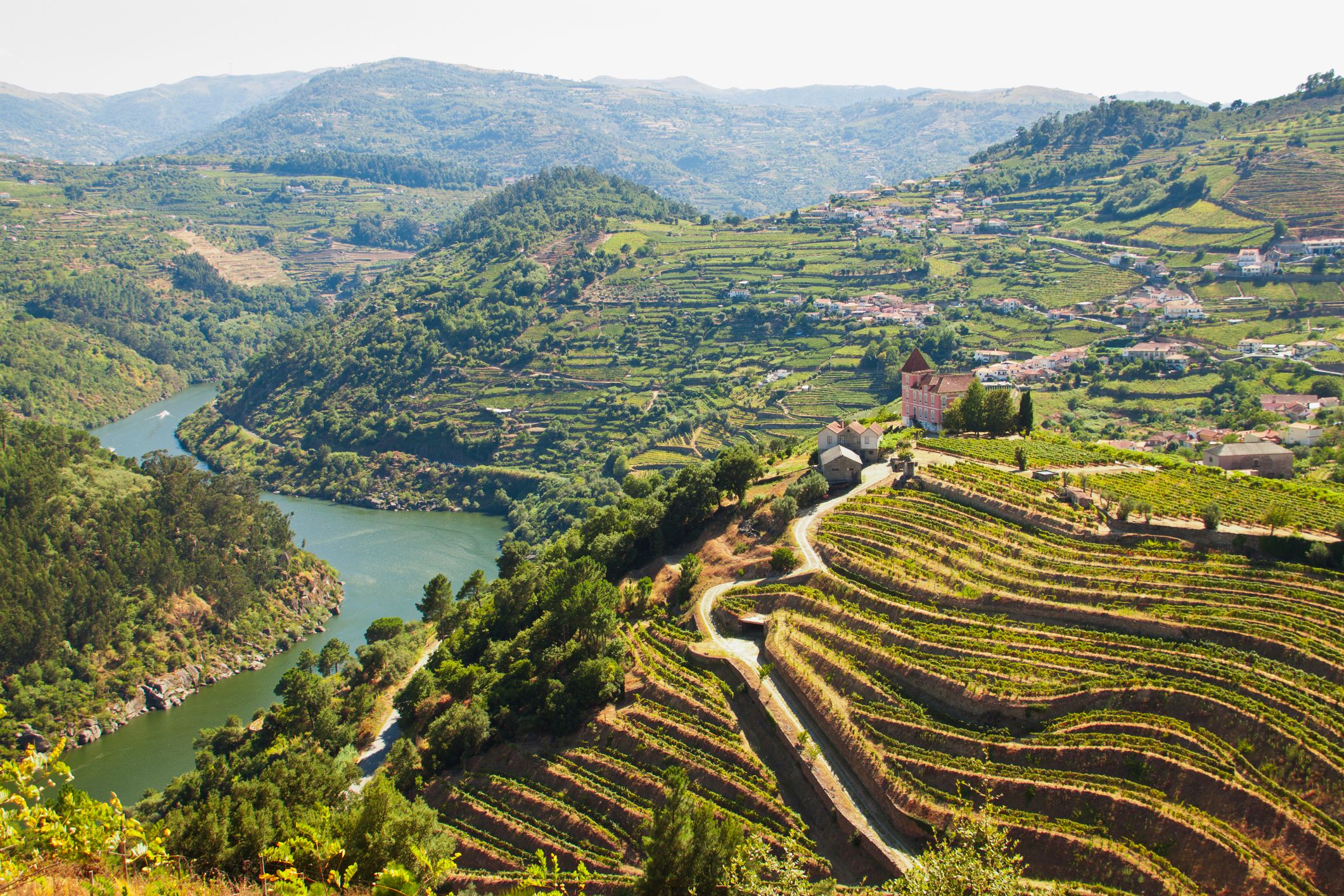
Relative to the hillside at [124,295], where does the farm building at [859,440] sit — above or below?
above

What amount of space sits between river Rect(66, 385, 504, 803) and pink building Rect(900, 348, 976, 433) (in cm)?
4386

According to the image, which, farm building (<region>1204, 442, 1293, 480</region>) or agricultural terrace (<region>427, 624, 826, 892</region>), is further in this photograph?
farm building (<region>1204, 442, 1293, 480</region>)

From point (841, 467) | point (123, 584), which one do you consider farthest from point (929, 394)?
point (123, 584)

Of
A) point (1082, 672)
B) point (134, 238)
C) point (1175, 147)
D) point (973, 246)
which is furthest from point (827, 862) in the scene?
point (134, 238)

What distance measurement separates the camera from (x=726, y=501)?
164 ft

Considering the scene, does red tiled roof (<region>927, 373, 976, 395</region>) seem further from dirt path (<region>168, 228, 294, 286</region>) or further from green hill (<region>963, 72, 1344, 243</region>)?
dirt path (<region>168, 228, 294, 286</region>)

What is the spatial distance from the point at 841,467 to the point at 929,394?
11.8 m

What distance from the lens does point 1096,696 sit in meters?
27.6

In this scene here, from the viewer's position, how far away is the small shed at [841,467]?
150 ft

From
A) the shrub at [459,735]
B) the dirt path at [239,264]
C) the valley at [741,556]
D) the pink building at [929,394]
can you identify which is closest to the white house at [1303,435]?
the valley at [741,556]

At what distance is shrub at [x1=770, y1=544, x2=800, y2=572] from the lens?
3956cm

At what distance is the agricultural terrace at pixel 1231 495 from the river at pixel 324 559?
52.7 meters

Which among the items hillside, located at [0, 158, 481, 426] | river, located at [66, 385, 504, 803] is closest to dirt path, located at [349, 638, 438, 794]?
river, located at [66, 385, 504, 803]

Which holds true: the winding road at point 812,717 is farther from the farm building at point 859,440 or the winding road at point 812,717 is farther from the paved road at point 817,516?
the farm building at point 859,440
